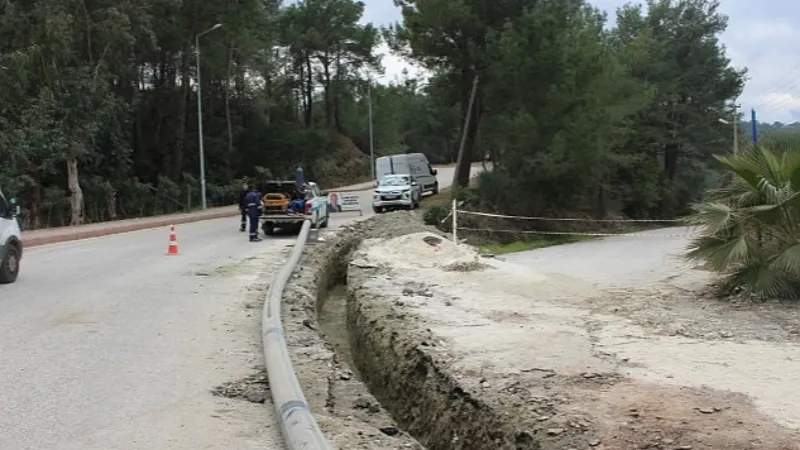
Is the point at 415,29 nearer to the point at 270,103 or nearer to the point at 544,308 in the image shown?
the point at 270,103

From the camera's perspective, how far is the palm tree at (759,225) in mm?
10945

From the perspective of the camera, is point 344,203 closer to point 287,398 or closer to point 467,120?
point 467,120

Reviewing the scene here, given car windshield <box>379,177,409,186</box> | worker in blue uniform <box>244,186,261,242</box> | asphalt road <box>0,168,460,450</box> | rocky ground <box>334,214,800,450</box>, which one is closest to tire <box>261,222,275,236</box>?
worker in blue uniform <box>244,186,261,242</box>

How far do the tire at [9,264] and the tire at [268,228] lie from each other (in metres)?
11.4

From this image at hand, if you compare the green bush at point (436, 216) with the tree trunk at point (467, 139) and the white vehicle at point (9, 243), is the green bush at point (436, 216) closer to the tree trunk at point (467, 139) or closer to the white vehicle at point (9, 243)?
the tree trunk at point (467, 139)

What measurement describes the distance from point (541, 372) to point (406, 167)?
36.4 meters

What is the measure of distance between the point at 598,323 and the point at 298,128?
5870 centimetres

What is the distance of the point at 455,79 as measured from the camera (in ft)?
142

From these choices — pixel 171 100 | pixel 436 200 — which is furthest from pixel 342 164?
pixel 436 200

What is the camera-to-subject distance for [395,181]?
3884 centimetres

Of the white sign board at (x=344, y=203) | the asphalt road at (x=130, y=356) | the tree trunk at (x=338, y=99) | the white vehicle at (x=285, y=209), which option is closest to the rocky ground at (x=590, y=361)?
the asphalt road at (x=130, y=356)

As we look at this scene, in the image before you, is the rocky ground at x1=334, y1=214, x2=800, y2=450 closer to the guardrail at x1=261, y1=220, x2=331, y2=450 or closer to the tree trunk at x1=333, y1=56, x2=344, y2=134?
the guardrail at x1=261, y1=220, x2=331, y2=450

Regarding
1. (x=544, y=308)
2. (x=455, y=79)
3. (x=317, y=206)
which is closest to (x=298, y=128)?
(x=455, y=79)

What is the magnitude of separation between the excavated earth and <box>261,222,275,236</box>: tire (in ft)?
37.5
